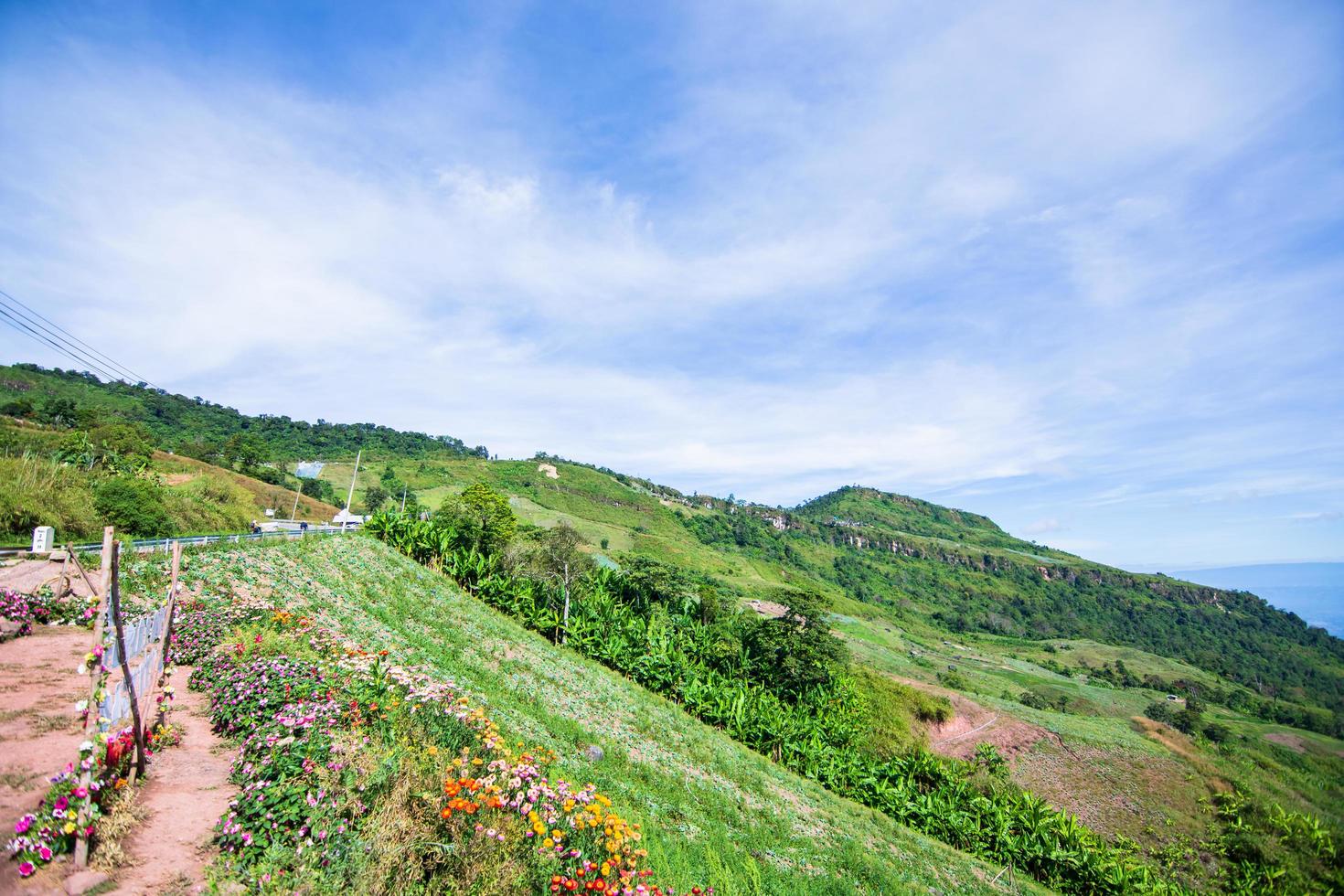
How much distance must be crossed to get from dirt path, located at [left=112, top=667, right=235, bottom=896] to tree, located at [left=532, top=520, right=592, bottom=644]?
20.6 m

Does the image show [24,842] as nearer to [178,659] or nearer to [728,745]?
[178,659]

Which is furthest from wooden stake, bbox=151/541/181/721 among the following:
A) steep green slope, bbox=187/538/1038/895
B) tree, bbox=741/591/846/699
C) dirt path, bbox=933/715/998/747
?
dirt path, bbox=933/715/998/747

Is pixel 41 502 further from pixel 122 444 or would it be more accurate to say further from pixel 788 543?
pixel 788 543

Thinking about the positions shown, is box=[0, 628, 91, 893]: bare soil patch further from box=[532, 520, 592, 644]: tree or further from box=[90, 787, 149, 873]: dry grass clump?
box=[532, 520, 592, 644]: tree

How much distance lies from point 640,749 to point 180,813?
11690 millimetres

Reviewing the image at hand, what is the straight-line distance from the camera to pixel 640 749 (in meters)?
14.8

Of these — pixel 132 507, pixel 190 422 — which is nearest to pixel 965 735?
pixel 132 507

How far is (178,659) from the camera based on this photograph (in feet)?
28.4

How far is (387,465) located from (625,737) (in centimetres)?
11322

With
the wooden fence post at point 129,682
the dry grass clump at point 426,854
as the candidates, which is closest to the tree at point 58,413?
the wooden fence post at point 129,682

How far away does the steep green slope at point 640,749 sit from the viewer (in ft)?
32.2

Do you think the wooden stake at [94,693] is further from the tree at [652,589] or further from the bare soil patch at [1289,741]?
the tree at [652,589]

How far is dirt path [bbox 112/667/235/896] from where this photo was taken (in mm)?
4094

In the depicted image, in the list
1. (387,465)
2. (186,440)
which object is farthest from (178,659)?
(387,465)
